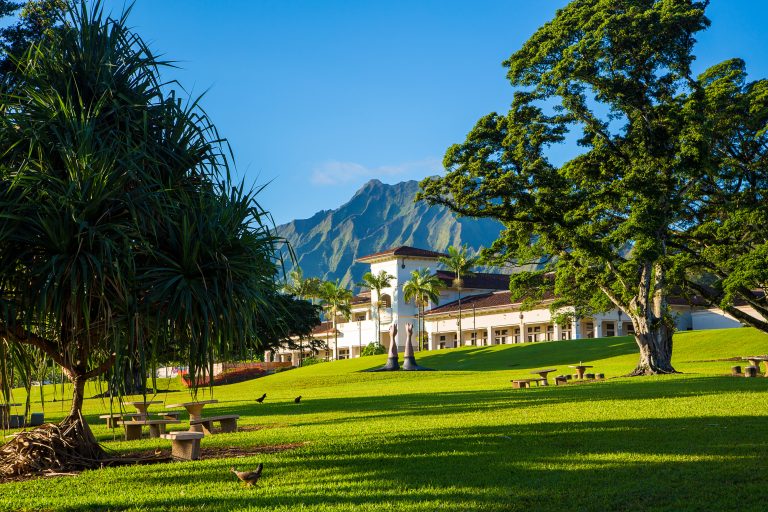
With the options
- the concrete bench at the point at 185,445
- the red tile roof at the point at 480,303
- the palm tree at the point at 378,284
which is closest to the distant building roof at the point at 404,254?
the palm tree at the point at 378,284

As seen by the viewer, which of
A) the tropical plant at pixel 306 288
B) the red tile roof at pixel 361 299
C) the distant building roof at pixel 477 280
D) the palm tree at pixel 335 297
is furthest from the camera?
the red tile roof at pixel 361 299

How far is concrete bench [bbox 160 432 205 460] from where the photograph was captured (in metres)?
13.4

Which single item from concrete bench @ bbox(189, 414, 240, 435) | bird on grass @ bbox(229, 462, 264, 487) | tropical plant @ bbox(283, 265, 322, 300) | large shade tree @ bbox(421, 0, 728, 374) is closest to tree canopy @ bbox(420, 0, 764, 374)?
large shade tree @ bbox(421, 0, 728, 374)

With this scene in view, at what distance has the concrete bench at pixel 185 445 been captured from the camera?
13359 millimetres

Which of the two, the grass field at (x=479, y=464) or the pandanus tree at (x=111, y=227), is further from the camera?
the pandanus tree at (x=111, y=227)

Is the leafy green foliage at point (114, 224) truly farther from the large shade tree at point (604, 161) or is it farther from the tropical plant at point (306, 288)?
the tropical plant at point (306, 288)

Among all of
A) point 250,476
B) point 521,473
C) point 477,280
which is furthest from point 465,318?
point 250,476

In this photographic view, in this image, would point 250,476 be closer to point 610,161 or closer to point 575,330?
point 610,161

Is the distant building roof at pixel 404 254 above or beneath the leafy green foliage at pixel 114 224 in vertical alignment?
above

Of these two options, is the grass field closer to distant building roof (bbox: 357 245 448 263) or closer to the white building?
the white building

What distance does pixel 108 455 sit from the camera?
14016 millimetres

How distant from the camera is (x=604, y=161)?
35.1 m

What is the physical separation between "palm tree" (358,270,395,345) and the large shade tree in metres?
69.0

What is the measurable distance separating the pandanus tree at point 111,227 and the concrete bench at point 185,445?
1.17 m
